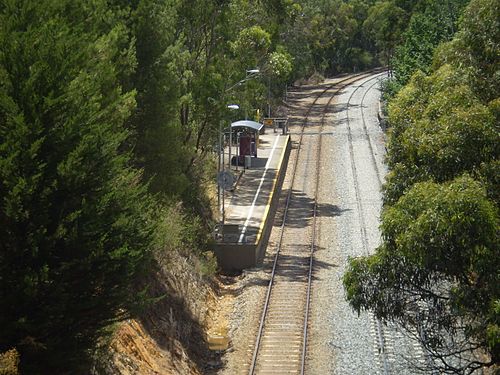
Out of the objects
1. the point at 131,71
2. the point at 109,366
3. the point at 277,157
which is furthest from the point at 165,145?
the point at 277,157

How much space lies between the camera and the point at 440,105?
1664 cm

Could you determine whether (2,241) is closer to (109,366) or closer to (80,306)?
(80,306)

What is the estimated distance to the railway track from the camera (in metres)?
22.4

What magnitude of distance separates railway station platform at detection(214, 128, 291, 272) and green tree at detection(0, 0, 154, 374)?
15.8 metres

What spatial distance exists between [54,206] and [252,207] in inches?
954

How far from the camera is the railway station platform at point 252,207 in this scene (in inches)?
1249

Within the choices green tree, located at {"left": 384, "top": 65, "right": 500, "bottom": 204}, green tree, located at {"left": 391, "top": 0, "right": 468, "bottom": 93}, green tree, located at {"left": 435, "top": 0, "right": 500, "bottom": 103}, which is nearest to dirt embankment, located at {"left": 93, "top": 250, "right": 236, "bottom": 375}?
green tree, located at {"left": 384, "top": 65, "right": 500, "bottom": 204}

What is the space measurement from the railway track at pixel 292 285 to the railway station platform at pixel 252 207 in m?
0.79

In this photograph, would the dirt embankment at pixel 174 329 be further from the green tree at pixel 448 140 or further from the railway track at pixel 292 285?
the green tree at pixel 448 140

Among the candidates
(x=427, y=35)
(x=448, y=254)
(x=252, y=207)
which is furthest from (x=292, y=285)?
(x=427, y=35)

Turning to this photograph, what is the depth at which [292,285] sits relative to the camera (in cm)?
2888

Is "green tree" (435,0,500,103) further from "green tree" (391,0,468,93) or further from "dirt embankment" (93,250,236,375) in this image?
"green tree" (391,0,468,93)

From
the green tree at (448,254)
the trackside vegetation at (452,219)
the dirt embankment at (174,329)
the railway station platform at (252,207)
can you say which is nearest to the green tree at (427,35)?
the railway station platform at (252,207)

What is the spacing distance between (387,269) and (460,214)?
78.7 inches
